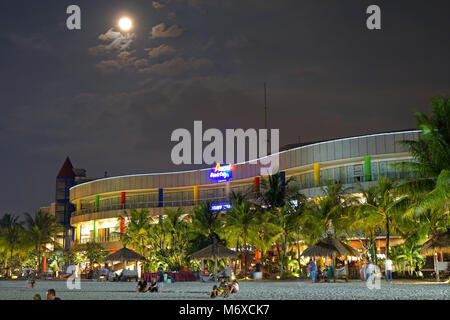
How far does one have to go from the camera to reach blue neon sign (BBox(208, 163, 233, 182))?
67.6 meters

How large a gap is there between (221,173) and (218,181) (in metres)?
1.10

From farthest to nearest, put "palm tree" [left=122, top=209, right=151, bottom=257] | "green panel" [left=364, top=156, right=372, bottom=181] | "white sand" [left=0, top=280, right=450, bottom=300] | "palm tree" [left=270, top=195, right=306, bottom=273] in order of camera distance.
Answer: "palm tree" [left=122, top=209, right=151, bottom=257], "green panel" [left=364, top=156, right=372, bottom=181], "palm tree" [left=270, top=195, right=306, bottom=273], "white sand" [left=0, top=280, right=450, bottom=300]

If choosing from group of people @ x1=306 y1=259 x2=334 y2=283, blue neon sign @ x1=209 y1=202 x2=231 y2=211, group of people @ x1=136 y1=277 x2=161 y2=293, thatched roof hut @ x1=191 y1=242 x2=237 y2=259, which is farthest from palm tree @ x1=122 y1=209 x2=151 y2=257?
group of people @ x1=136 y1=277 x2=161 y2=293

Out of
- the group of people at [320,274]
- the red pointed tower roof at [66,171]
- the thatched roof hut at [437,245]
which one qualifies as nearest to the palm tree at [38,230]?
the red pointed tower roof at [66,171]

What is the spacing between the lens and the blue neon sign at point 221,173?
67.6 metres

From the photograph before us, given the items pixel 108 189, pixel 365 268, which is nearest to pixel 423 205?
pixel 365 268

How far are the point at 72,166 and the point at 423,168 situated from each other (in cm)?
9256

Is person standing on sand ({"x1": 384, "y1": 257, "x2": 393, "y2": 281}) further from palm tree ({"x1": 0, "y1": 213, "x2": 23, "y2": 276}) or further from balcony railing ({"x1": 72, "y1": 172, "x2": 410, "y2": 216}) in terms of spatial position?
palm tree ({"x1": 0, "y1": 213, "x2": 23, "y2": 276})

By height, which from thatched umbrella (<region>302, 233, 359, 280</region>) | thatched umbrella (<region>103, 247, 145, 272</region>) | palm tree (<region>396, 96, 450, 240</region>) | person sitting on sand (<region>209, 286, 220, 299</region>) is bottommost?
person sitting on sand (<region>209, 286, 220, 299</region>)

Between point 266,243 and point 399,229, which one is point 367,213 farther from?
point 266,243

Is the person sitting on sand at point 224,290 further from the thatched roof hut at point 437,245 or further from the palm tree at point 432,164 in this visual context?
the thatched roof hut at point 437,245

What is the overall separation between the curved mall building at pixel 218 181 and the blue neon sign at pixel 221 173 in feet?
0.55

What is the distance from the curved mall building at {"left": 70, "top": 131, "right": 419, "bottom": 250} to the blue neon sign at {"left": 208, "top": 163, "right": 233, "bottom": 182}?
0.55ft
